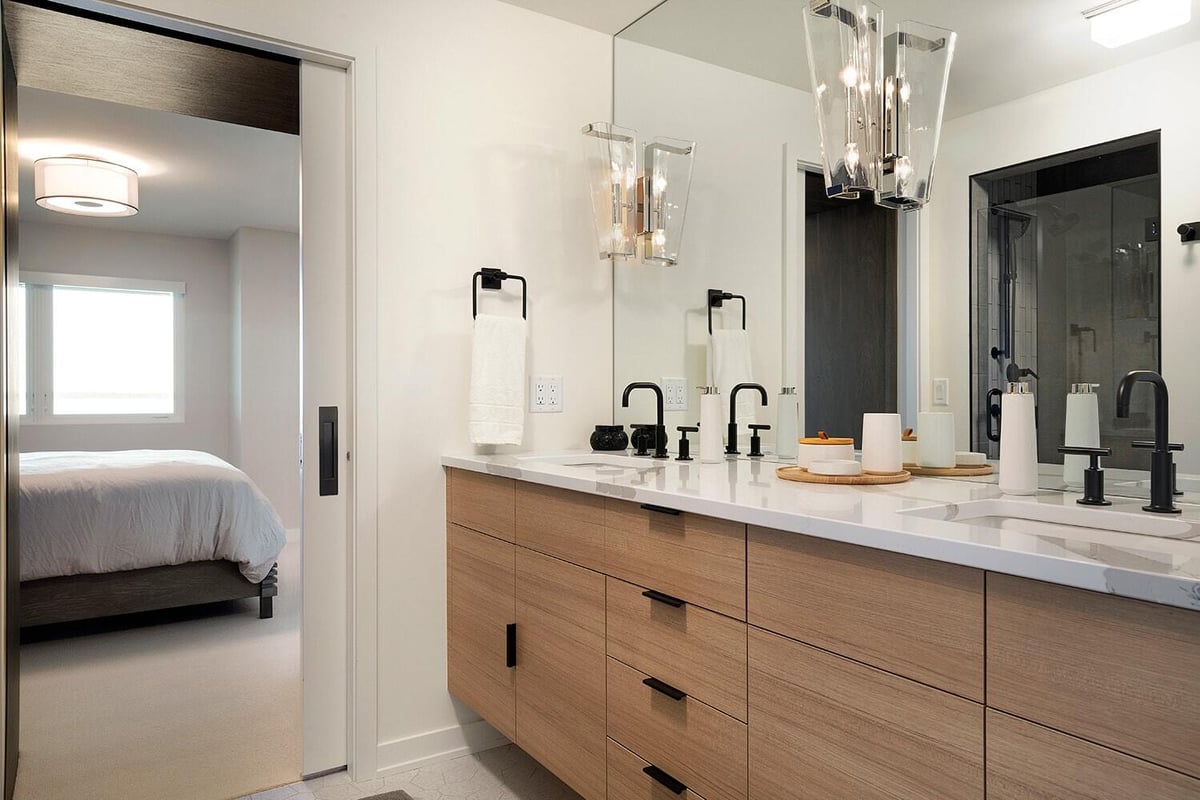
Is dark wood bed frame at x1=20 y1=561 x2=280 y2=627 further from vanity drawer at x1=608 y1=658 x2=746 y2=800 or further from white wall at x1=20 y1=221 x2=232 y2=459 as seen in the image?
white wall at x1=20 y1=221 x2=232 y2=459

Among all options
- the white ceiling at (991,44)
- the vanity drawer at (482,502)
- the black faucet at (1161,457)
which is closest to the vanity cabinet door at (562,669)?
the vanity drawer at (482,502)

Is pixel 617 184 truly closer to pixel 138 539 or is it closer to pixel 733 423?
pixel 733 423

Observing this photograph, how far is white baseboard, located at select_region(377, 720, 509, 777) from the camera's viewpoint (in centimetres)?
226

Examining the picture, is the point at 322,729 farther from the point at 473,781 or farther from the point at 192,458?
the point at 192,458

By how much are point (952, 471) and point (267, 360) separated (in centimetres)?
591

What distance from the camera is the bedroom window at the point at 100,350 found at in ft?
19.9

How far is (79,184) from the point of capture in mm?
4223

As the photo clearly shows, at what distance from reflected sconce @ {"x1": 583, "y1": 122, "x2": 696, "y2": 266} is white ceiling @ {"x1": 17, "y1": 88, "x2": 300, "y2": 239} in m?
→ 2.18

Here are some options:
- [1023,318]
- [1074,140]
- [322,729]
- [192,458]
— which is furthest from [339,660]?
[192,458]

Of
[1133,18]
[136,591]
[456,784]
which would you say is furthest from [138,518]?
[1133,18]

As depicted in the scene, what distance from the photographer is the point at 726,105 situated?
92.1 inches

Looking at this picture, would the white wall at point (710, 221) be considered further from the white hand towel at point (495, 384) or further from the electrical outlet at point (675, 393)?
the white hand towel at point (495, 384)

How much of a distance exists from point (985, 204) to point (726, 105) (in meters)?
0.97

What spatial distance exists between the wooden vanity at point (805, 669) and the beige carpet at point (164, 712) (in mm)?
905
